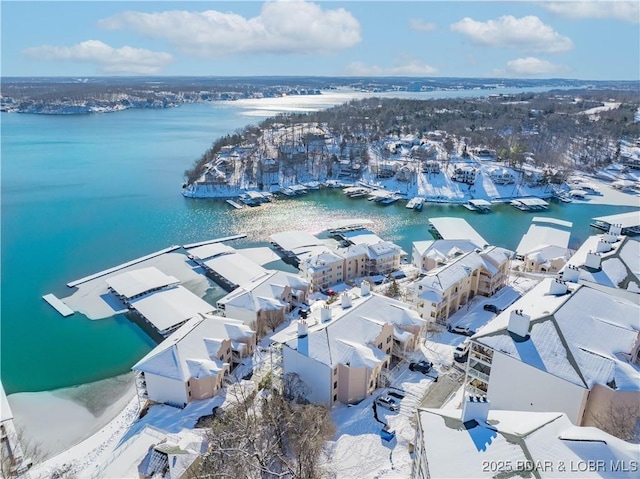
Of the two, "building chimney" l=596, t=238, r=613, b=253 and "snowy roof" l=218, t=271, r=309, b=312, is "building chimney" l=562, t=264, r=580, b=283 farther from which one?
"snowy roof" l=218, t=271, r=309, b=312

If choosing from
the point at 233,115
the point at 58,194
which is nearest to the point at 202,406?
the point at 58,194

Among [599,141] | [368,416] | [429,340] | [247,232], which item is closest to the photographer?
[368,416]

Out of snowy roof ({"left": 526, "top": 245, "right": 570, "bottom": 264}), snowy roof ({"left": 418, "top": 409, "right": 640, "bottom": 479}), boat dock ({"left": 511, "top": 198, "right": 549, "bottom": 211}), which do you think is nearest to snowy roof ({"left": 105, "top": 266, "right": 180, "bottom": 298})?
snowy roof ({"left": 418, "top": 409, "right": 640, "bottom": 479})

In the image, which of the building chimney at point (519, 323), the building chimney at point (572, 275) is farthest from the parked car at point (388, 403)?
the building chimney at point (572, 275)

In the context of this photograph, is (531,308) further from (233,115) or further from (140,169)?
(233,115)

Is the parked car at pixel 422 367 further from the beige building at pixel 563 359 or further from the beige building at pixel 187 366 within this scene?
the beige building at pixel 187 366
